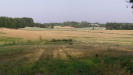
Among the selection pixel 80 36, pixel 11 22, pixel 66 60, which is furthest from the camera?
pixel 11 22

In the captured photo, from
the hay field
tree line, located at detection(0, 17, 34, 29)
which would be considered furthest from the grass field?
tree line, located at detection(0, 17, 34, 29)

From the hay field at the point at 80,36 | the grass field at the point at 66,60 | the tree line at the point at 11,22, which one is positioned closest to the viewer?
the grass field at the point at 66,60

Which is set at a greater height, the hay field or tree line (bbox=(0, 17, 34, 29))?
tree line (bbox=(0, 17, 34, 29))

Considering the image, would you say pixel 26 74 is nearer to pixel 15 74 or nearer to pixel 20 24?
pixel 15 74

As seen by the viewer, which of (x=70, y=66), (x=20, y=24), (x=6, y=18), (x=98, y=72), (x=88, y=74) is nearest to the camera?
(x=88, y=74)

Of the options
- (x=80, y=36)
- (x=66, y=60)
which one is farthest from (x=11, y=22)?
(x=66, y=60)

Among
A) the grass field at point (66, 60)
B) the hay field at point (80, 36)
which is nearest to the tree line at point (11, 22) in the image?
the hay field at point (80, 36)

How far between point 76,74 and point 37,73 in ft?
5.45

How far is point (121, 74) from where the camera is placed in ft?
42.0

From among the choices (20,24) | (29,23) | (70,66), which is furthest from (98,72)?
(29,23)

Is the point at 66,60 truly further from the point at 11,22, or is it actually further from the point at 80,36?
the point at 11,22

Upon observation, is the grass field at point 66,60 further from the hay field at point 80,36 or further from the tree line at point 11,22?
the tree line at point 11,22

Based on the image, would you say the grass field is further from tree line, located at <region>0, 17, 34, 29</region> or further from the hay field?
tree line, located at <region>0, 17, 34, 29</region>

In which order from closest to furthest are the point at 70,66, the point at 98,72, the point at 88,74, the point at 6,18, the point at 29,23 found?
1. the point at 88,74
2. the point at 98,72
3. the point at 70,66
4. the point at 6,18
5. the point at 29,23
